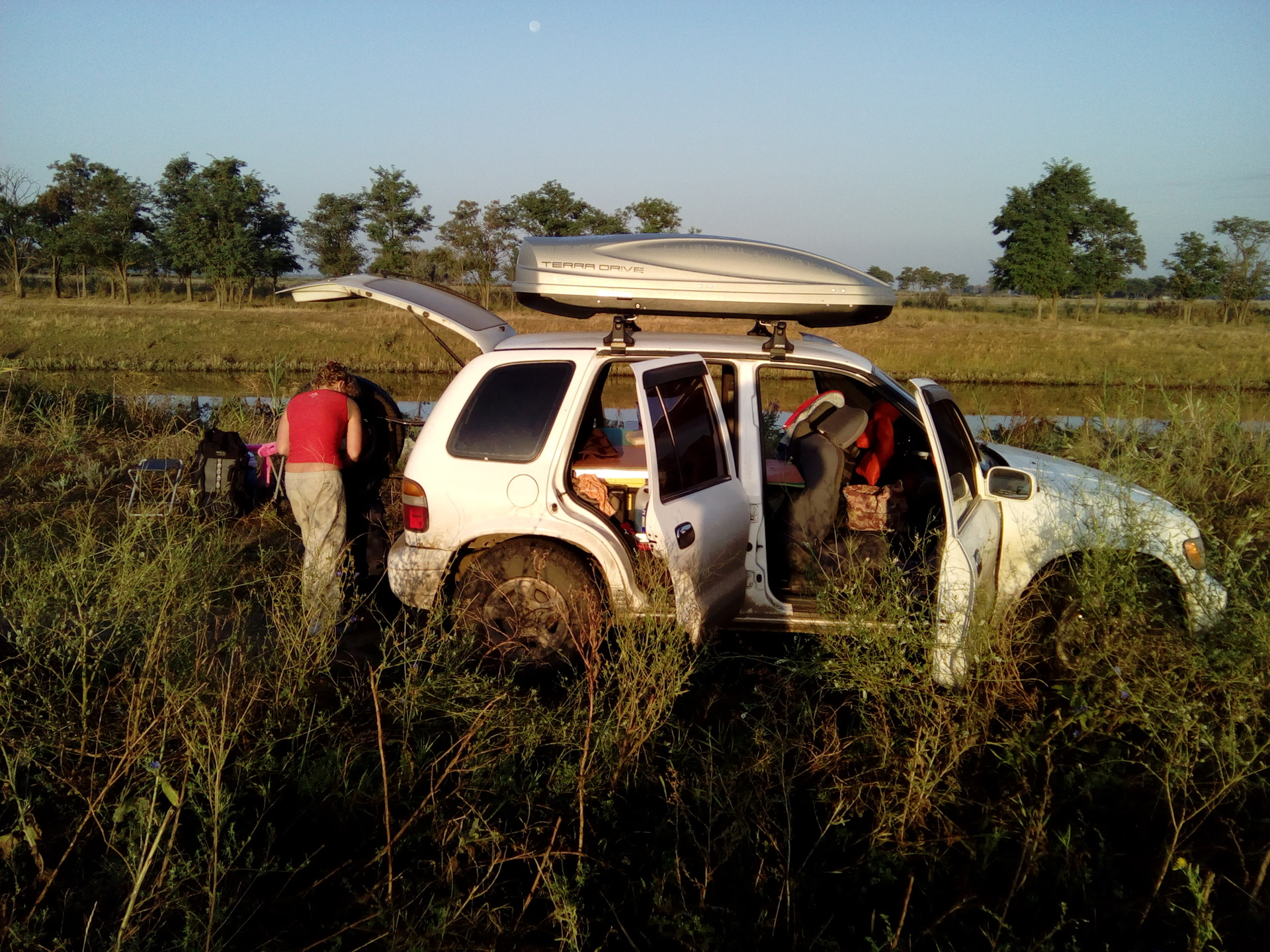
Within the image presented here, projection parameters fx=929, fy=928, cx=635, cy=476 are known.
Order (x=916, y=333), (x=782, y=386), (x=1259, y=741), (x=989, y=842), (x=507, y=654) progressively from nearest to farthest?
(x=989, y=842)
(x=1259, y=741)
(x=507, y=654)
(x=782, y=386)
(x=916, y=333)

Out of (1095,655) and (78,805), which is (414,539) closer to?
(78,805)

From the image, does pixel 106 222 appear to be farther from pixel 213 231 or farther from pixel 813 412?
pixel 813 412

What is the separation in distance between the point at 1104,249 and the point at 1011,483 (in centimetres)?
5063

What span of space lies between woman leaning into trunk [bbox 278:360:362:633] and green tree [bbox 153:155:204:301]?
146 feet

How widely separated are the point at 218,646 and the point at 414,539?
4.34 ft

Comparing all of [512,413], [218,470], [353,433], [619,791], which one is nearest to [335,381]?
[353,433]

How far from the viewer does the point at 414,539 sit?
485 cm

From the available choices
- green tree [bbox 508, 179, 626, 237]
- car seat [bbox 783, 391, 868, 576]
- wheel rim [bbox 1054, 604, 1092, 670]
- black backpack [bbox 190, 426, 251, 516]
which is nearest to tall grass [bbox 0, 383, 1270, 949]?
wheel rim [bbox 1054, 604, 1092, 670]

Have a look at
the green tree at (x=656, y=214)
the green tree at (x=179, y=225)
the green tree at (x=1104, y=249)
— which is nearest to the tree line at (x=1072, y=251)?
the green tree at (x=1104, y=249)

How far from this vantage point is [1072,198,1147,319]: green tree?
156 feet

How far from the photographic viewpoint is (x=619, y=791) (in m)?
3.49

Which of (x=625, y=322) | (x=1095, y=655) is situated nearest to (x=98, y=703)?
(x=625, y=322)

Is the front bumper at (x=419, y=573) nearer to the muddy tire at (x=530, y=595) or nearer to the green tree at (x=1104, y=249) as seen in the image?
the muddy tire at (x=530, y=595)

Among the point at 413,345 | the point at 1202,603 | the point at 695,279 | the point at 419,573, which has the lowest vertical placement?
the point at 419,573
